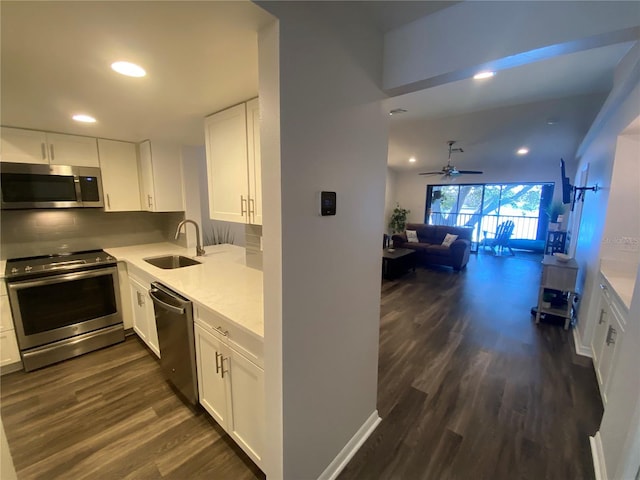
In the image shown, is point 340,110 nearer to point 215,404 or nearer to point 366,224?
point 366,224

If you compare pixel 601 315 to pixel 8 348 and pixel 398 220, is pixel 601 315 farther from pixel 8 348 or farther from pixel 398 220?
pixel 398 220

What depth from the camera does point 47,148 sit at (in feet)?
8.23

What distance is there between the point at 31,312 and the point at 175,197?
1.62m

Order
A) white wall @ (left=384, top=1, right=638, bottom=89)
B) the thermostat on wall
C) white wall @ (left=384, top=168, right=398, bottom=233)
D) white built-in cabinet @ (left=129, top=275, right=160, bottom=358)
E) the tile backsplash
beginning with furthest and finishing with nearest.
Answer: white wall @ (left=384, top=168, right=398, bottom=233), the tile backsplash, white built-in cabinet @ (left=129, top=275, right=160, bottom=358), the thermostat on wall, white wall @ (left=384, top=1, right=638, bottom=89)

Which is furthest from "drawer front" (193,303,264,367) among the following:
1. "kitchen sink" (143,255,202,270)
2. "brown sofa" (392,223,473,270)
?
"brown sofa" (392,223,473,270)

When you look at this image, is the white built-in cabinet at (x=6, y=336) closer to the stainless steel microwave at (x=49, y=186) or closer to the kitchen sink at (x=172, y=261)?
the stainless steel microwave at (x=49, y=186)

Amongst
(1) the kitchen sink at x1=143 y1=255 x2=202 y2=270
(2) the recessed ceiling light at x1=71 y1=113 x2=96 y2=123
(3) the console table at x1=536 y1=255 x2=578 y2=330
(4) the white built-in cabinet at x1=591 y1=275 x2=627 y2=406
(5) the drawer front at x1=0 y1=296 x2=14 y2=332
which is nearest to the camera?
(4) the white built-in cabinet at x1=591 y1=275 x2=627 y2=406

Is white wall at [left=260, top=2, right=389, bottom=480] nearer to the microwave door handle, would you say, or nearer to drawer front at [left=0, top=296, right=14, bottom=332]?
drawer front at [left=0, top=296, right=14, bottom=332]

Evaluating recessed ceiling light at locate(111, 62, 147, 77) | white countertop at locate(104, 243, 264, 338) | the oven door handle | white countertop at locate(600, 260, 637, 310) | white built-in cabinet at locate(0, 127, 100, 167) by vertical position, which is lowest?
the oven door handle

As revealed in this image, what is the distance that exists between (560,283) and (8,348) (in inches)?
223

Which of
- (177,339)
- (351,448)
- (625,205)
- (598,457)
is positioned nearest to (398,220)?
(625,205)

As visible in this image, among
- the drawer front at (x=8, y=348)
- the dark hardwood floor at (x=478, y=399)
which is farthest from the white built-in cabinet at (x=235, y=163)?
the drawer front at (x=8, y=348)

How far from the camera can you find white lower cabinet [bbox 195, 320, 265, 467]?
1413 mm

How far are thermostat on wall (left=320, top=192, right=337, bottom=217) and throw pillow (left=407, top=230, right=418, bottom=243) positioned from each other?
6246 mm
